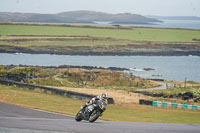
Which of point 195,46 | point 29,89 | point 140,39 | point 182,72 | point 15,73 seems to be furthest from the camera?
point 140,39

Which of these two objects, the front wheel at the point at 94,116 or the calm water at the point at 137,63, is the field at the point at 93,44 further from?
the front wheel at the point at 94,116

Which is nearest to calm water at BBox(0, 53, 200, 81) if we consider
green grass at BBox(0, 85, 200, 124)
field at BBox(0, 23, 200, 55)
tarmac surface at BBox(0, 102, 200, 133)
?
field at BBox(0, 23, 200, 55)

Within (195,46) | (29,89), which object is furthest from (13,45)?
(29,89)

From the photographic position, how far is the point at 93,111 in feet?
74.6

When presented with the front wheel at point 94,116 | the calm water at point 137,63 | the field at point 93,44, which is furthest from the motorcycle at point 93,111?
the field at point 93,44

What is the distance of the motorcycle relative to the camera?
22.1m

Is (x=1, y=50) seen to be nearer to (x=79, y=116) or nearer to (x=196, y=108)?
(x=196, y=108)

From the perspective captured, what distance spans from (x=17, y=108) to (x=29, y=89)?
17552mm

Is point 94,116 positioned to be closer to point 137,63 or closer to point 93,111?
point 93,111

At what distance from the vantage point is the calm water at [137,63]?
103938mm

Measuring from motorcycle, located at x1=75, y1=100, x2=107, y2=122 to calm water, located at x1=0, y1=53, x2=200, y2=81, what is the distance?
73.1 m

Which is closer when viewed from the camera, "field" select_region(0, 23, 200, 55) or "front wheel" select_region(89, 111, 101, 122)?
"front wheel" select_region(89, 111, 101, 122)

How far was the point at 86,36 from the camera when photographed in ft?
638

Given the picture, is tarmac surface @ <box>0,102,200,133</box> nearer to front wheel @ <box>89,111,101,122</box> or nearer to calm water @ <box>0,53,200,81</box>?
front wheel @ <box>89,111,101,122</box>
